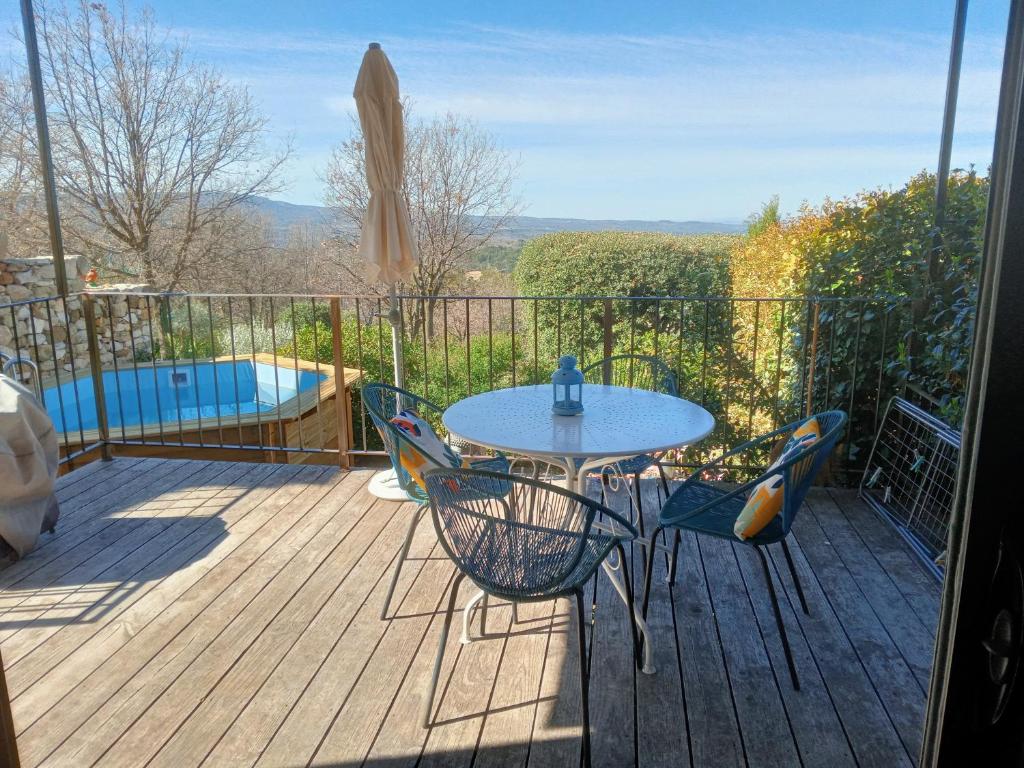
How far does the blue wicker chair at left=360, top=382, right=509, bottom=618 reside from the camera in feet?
8.23

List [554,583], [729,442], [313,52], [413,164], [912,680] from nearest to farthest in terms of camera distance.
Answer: [554,583] → [912,680] → [729,442] → [413,164] → [313,52]

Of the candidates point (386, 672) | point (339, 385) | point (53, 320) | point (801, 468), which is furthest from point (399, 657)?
point (53, 320)

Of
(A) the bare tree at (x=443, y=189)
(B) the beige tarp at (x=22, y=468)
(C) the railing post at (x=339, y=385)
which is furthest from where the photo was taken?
(A) the bare tree at (x=443, y=189)

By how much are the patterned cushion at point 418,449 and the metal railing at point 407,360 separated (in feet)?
4.23

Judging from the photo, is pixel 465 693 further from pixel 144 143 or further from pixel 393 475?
pixel 144 143

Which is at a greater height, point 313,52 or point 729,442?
point 313,52

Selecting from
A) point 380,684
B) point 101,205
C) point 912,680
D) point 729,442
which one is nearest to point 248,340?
point 101,205

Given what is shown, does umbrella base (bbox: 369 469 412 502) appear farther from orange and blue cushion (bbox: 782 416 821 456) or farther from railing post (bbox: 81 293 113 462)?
orange and blue cushion (bbox: 782 416 821 456)

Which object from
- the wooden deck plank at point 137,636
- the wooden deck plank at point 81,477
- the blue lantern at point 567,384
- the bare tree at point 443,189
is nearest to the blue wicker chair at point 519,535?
the blue lantern at point 567,384

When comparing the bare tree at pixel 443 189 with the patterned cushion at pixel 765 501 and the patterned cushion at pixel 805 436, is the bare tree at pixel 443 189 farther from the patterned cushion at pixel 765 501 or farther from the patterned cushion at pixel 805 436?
the patterned cushion at pixel 765 501

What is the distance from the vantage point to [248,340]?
31.8ft

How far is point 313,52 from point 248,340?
655 centimetres

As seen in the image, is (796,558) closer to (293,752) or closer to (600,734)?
(600,734)

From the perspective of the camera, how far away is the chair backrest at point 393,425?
245 centimetres
